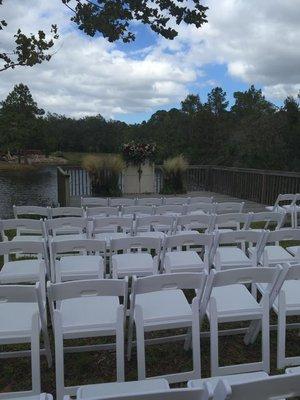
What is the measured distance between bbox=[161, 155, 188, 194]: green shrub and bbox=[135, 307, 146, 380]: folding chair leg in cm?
1060

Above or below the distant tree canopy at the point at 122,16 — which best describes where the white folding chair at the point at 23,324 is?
below

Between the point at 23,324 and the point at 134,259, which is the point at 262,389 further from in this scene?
the point at 134,259

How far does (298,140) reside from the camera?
19.7 meters

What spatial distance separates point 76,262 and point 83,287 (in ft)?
5.36

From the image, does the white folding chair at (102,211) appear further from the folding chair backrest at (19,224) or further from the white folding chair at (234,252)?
the white folding chair at (234,252)

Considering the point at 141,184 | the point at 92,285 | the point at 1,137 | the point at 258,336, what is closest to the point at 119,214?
the point at 258,336

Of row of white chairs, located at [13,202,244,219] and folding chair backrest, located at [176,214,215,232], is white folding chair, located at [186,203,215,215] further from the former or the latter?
folding chair backrest, located at [176,214,215,232]

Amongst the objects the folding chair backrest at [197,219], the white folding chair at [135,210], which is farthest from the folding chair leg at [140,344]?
the white folding chair at [135,210]

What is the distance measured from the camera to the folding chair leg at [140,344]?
2.56 metres

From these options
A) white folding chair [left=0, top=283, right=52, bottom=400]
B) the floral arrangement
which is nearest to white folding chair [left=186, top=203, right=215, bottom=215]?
white folding chair [left=0, top=283, right=52, bottom=400]

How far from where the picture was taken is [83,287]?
99.9 inches

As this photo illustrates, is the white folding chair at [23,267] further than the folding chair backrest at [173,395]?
Yes

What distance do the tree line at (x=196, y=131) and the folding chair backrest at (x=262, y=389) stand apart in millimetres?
11675

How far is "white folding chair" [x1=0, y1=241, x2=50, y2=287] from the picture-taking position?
3535mm
